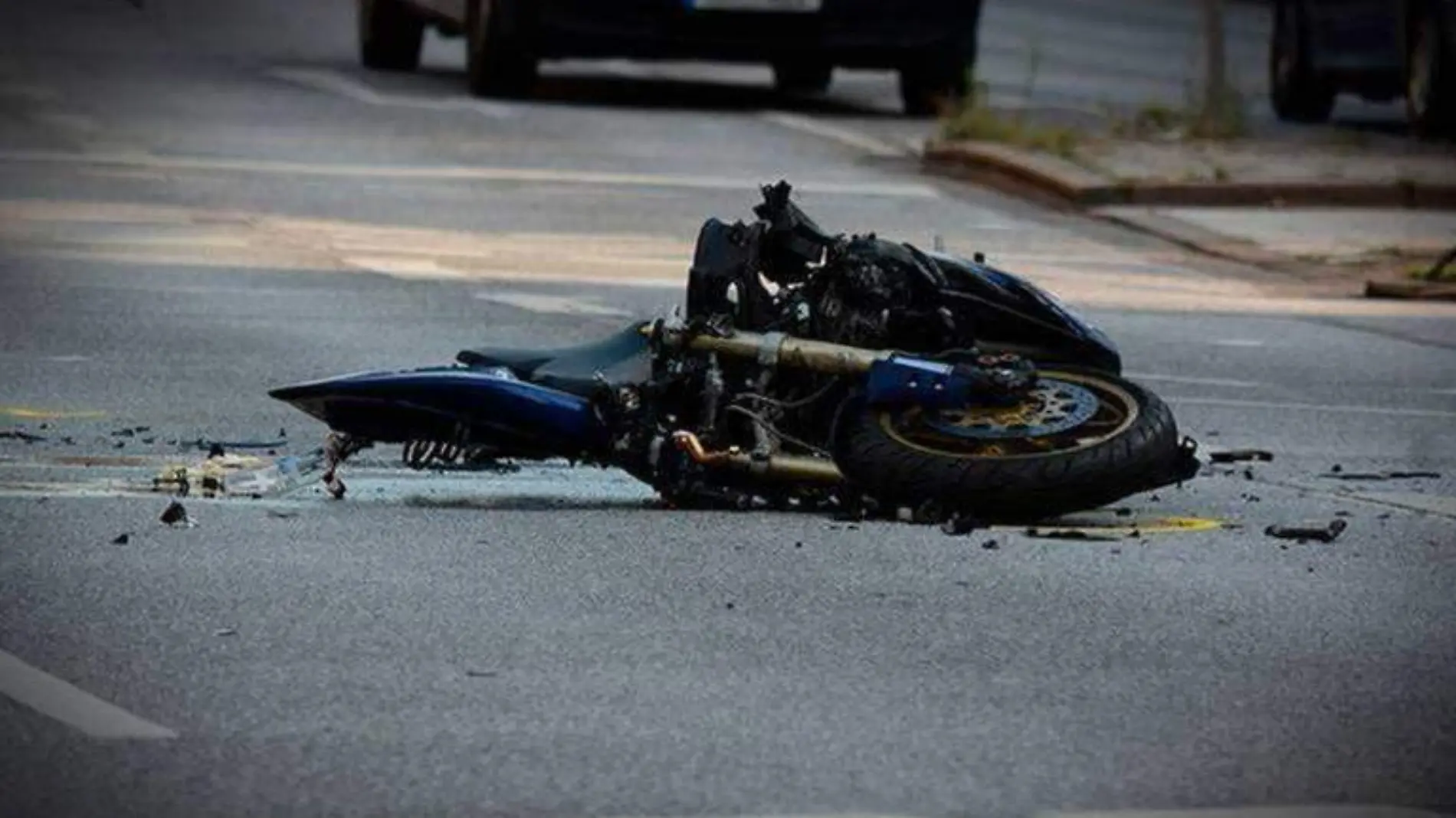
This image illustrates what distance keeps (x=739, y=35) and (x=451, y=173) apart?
153 inches

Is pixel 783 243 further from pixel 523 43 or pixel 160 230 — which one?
pixel 523 43

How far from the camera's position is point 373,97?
2822 cm

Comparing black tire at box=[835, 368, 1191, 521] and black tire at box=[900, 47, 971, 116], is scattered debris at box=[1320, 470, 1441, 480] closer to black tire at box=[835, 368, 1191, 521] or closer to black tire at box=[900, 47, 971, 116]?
black tire at box=[835, 368, 1191, 521]

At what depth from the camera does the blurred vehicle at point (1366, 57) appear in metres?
26.7

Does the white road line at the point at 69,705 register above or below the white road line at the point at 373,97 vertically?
above

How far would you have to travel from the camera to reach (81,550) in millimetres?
10094

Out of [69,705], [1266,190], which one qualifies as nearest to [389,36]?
[1266,190]

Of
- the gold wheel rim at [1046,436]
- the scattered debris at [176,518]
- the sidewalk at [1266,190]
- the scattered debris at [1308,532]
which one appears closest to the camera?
the scattered debris at [176,518]

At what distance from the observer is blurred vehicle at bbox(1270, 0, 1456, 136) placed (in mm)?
26672

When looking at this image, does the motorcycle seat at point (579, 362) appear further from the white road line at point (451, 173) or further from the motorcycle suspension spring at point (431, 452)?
the white road line at point (451, 173)

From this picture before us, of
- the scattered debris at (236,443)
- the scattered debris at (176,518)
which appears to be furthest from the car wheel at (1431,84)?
the scattered debris at (176,518)

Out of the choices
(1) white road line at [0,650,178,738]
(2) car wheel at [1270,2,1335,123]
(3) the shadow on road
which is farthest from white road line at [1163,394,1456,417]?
(2) car wheel at [1270,2,1335,123]

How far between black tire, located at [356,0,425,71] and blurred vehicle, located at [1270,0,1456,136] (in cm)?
609

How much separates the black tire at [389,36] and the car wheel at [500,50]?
2.60m
